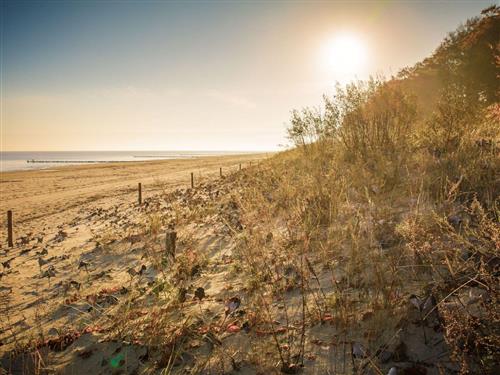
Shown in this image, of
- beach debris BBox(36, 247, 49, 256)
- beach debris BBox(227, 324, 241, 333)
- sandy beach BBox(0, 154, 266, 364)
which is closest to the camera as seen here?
beach debris BBox(227, 324, 241, 333)

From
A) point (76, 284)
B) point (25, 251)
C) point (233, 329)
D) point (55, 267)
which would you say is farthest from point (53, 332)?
point (25, 251)

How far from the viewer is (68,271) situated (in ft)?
17.4

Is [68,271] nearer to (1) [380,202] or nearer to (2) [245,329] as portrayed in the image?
(2) [245,329]

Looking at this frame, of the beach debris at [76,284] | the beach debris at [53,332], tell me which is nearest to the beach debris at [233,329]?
the beach debris at [53,332]

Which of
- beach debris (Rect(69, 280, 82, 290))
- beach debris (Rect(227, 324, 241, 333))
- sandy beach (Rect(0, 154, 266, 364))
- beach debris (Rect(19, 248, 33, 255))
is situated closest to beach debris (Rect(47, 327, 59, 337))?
sandy beach (Rect(0, 154, 266, 364))

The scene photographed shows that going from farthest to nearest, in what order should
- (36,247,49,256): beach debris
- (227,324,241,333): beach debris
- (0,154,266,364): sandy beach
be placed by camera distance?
(36,247,49,256): beach debris, (0,154,266,364): sandy beach, (227,324,241,333): beach debris

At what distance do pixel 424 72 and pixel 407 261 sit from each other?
16664 millimetres

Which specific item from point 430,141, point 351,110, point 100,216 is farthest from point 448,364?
point 100,216

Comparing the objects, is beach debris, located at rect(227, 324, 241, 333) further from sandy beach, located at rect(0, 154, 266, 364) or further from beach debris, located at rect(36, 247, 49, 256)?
beach debris, located at rect(36, 247, 49, 256)

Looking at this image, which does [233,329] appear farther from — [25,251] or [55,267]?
[25,251]

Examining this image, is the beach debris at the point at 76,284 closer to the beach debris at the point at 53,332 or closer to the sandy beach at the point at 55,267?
the sandy beach at the point at 55,267

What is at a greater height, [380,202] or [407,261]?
[380,202]

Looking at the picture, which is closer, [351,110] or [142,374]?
[142,374]

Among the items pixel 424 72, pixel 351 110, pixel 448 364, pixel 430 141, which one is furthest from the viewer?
pixel 424 72
